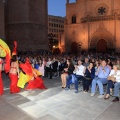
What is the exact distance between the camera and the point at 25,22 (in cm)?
3016

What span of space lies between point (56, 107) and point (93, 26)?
126ft

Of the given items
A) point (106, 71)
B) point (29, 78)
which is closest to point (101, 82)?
point (106, 71)

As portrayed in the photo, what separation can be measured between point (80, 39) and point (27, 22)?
17.6m

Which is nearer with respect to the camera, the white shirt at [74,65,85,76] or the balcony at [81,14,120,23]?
the white shirt at [74,65,85,76]

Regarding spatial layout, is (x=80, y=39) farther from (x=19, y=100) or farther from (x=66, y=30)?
(x=19, y=100)

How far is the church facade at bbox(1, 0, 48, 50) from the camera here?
30.0 meters

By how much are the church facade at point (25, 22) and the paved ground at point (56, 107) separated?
22.0m

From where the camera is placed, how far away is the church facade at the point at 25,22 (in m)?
30.0

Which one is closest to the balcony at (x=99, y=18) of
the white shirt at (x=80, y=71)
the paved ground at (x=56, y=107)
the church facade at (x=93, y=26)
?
the church facade at (x=93, y=26)

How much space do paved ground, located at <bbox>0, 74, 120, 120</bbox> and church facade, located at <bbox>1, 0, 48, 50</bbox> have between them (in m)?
22.0

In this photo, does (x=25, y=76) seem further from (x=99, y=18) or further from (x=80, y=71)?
(x=99, y=18)

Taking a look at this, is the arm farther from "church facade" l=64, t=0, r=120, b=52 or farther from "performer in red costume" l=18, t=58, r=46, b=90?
"church facade" l=64, t=0, r=120, b=52

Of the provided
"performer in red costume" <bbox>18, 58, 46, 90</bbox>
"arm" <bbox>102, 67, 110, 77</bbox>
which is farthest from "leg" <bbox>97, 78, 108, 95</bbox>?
"performer in red costume" <bbox>18, 58, 46, 90</bbox>

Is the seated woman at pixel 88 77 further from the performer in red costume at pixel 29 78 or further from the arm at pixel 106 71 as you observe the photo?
the performer in red costume at pixel 29 78
